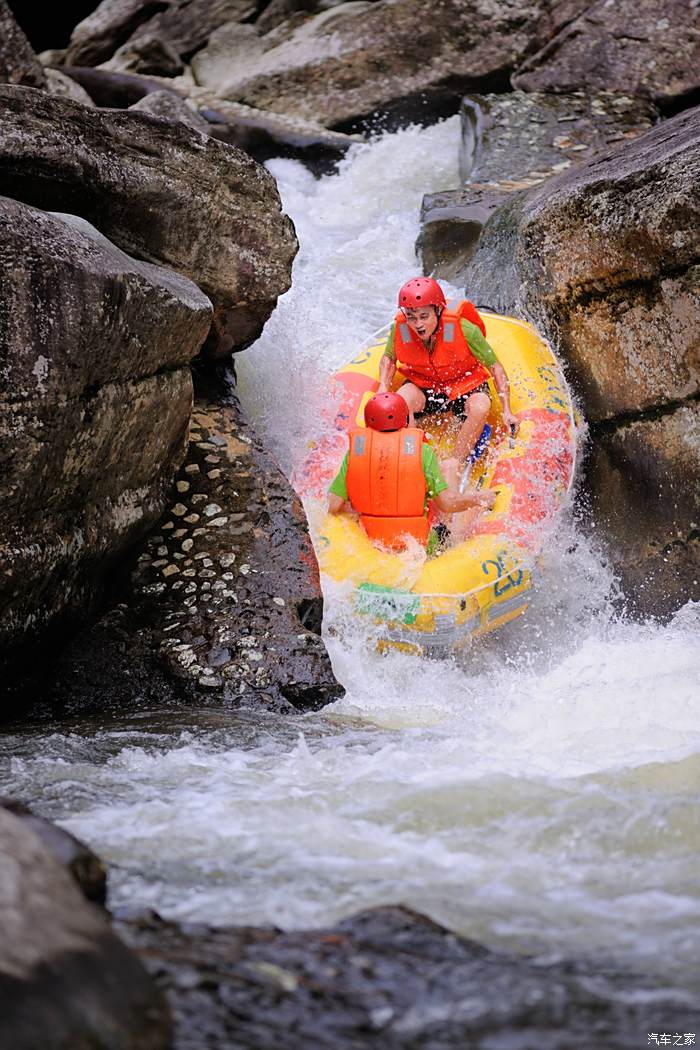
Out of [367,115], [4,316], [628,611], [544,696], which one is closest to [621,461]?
[628,611]

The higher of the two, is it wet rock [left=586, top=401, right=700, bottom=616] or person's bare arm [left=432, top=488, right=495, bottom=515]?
person's bare arm [left=432, top=488, right=495, bottom=515]

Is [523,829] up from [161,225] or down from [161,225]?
down

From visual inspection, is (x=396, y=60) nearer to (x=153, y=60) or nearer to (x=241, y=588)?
(x=153, y=60)

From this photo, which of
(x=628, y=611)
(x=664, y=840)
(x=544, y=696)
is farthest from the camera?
(x=628, y=611)

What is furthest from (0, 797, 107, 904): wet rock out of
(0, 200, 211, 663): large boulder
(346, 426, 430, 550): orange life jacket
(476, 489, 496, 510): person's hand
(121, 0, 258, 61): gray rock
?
(121, 0, 258, 61): gray rock

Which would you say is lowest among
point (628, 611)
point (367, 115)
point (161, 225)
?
point (628, 611)

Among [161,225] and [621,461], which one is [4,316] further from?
[621,461]

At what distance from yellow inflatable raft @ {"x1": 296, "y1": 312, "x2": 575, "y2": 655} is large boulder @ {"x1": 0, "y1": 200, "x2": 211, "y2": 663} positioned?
110 cm

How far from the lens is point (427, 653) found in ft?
17.1

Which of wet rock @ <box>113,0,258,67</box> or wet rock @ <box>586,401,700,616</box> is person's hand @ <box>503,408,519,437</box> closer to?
wet rock @ <box>586,401,700,616</box>

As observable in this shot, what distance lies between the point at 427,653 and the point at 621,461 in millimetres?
1645

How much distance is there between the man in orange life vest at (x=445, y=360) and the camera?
6.21 metres

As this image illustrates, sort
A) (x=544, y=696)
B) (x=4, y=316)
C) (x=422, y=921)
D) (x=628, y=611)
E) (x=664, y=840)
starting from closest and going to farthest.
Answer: (x=422, y=921), (x=664, y=840), (x=4, y=316), (x=544, y=696), (x=628, y=611)

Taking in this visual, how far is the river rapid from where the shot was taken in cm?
239
